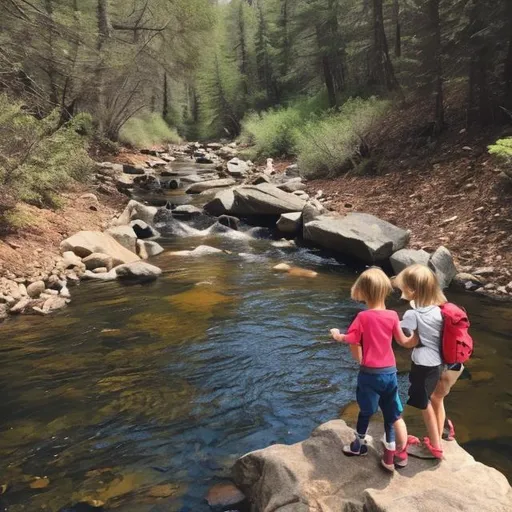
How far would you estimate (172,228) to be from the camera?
13.7 m

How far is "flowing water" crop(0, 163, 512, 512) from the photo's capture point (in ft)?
12.4

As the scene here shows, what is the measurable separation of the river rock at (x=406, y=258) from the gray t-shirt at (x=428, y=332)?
5.48 meters

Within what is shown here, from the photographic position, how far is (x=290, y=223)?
40.8 feet

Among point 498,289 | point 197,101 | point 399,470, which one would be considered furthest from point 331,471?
point 197,101

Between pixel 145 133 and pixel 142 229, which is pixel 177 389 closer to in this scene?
pixel 142 229

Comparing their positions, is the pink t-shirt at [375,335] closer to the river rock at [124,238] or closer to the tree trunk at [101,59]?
the river rock at [124,238]

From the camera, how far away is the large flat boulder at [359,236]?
9547 millimetres

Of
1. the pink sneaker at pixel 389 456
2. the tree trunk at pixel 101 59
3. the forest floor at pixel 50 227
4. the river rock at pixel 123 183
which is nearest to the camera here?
the pink sneaker at pixel 389 456

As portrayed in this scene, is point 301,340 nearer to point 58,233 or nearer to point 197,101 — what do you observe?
point 58,233

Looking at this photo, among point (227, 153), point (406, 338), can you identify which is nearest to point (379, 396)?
point (406, 338)

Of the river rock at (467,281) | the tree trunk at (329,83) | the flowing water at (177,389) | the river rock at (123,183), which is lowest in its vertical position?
the flowing water at (177,389)

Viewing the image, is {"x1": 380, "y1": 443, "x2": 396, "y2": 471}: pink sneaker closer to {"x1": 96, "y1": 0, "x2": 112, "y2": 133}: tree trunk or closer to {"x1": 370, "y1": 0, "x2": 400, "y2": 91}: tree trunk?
{"x1": 96, "y1": 0, "x2": 112, "y2": 133}: tree trunk

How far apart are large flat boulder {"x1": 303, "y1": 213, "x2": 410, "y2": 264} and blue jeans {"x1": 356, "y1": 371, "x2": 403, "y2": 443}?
6.40 meters

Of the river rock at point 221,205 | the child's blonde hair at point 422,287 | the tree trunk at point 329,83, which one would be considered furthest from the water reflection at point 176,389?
the tree trunk at point 329,83
